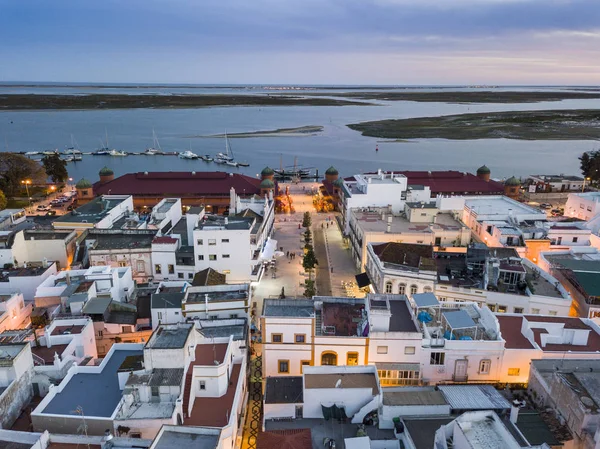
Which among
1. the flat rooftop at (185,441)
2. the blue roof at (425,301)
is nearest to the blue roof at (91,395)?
the flat rooftop at (185,441)

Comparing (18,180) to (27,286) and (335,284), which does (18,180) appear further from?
(335,284)

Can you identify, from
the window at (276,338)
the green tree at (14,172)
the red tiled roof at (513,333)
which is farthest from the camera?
the green tree at (14,172)

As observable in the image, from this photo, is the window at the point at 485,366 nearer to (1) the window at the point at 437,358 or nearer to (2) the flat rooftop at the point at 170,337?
(1) the window at the point at 437,358

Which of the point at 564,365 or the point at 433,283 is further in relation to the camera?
the point at 433,283

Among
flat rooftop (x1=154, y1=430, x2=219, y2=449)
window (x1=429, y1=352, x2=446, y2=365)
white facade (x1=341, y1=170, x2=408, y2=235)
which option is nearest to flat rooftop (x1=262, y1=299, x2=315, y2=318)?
window (x1=429, y1=352, x2=446, y2=365)

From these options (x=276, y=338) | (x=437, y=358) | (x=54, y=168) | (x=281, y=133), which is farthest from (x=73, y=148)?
(x=437, y=358)

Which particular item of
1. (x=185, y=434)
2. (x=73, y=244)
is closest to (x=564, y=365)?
(x=185, y=434)
